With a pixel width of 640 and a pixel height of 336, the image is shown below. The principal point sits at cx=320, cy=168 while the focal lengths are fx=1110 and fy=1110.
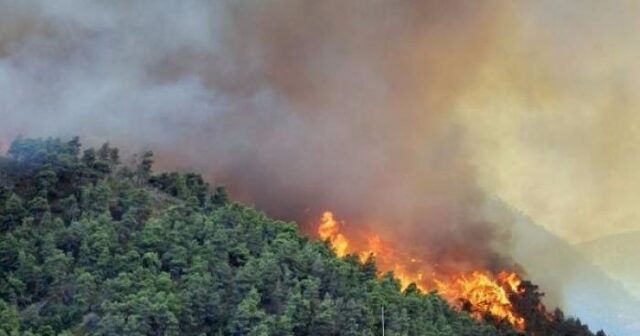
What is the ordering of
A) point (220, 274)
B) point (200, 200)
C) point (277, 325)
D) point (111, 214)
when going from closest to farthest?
point (277, 325) < point (220, 274) < point (111, 214) < point (200, 200)

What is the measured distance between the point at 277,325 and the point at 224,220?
1107cm

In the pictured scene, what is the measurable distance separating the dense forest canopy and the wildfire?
10.0 m

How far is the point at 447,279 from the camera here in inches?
2778

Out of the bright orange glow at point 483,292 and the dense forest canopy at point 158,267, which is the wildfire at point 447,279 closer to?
the bright orange glow at point 483,292

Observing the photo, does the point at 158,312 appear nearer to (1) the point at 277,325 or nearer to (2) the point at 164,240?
(1) the point at 277,325

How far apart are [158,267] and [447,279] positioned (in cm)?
2930

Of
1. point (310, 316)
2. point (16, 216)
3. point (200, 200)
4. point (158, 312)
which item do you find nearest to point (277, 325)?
point (310, 316)

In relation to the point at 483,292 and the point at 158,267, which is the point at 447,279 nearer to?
the point at 483,292

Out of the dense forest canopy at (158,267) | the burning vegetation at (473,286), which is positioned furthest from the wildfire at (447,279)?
the dense forest canopy at (158,267)

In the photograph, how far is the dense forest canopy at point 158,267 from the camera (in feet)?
134

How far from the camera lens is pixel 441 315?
173 feet

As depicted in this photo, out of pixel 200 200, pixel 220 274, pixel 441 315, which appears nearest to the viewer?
pixel 220 274

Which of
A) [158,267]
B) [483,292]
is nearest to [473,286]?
[483,292]

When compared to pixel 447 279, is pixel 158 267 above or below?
below
